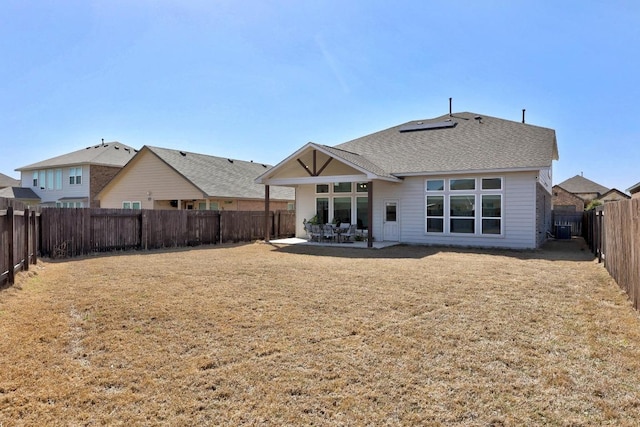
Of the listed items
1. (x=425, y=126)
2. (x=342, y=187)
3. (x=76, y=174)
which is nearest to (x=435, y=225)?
(x=342, y=187)

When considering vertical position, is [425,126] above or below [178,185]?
above

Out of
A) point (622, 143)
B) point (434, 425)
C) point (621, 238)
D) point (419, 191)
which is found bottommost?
point (434, 425)

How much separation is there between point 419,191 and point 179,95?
441 inches

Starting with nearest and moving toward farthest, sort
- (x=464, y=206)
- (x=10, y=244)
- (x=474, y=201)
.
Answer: (x=10, y=244) < (x=474, y=201) < (x=464, y=206)

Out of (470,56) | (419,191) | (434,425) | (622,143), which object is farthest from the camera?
(622,143)

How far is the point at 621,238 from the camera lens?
7379mm

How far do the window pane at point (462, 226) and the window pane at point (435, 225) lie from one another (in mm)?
444

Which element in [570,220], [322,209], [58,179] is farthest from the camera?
[58,179]

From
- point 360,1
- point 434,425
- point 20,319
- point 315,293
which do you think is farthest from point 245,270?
point 360,1

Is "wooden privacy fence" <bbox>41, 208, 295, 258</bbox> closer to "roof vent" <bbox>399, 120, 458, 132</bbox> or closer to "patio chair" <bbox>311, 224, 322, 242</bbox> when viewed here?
"patio chair" <bbox>311, 224, 322, 242</bbox>

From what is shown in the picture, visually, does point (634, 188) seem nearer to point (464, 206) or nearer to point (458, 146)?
point (458, 146)

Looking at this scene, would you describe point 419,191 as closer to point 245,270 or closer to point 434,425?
point 245,270

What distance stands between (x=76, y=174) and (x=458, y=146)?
2790cm

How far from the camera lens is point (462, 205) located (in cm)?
1590
